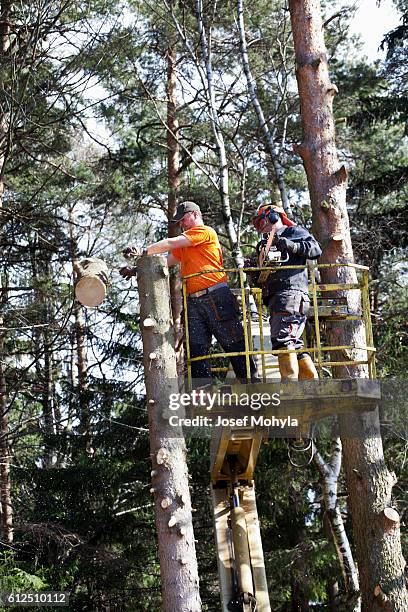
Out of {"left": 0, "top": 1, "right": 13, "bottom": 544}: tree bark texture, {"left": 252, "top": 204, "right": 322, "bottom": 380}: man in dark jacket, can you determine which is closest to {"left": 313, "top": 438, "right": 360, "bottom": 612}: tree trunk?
{"left": 0, "top": 1, "right": 13, "bottom": 544}: tree bark texture

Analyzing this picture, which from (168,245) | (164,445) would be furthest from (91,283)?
(164,445)

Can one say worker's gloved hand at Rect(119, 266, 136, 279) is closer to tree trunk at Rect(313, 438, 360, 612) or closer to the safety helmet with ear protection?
the safety helmet with ear protection

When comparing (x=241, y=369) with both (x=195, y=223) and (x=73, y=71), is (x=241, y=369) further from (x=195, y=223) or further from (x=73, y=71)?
(x=73, y=71)

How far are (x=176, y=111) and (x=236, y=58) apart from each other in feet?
5.45

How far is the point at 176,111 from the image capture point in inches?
722

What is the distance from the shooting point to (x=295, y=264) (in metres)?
8.20

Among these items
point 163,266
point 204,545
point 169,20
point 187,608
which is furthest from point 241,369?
point 204,545

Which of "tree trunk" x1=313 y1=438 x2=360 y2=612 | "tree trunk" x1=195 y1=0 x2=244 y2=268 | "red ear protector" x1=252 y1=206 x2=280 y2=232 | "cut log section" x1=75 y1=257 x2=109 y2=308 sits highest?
"tree trunk" x1=195 y1=0 x2=244 y2=268

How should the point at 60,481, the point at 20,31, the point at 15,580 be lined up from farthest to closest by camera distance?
the point at 60,481
the point at 20,31
the point at 15,580

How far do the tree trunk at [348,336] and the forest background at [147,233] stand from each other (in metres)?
3.68

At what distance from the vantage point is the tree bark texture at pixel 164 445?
7.39m

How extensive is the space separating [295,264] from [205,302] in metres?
0.85

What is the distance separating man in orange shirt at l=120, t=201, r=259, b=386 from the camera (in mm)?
8125

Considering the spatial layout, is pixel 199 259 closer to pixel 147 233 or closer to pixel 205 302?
pixel 205 302
